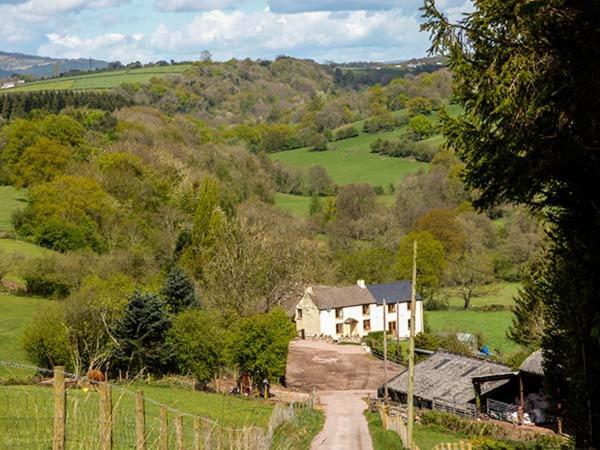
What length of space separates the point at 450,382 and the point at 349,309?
91.9ft

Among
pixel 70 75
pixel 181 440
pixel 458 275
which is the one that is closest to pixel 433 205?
pixel 458 275

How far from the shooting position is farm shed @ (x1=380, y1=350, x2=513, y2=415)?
1387 inches

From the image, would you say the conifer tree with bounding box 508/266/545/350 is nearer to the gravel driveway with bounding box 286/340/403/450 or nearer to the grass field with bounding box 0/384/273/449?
the gravel driveway with bounding box 286/340/403/450

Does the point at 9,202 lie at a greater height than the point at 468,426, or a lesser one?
greater

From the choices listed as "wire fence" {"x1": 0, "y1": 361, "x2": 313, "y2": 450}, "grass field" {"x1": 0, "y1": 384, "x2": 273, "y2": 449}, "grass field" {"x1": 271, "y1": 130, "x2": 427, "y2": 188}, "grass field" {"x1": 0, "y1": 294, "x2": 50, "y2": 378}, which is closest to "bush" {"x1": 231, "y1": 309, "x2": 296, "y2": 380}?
"grass field" {"x1": 0, "y1": 384, "x2": 273, "y2": 449}

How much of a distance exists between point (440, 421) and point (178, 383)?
13.3 meters

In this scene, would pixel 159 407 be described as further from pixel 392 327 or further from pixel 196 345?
pixel 392 327

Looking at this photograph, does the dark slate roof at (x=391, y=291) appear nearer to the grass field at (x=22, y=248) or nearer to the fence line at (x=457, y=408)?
the grass field at (x=22, y=248)

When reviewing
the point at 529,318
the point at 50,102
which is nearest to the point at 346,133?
the point at 50,102

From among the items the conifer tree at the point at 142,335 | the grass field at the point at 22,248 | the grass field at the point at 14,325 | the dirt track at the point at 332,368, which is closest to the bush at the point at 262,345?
the conifer tree at the point at 142,335

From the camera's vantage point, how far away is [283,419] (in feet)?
94.1

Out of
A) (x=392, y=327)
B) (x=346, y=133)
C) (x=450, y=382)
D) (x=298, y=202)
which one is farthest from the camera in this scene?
(x=346, y=133)

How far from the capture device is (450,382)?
36875 mm

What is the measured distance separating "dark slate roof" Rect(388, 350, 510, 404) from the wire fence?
5.70 metres
